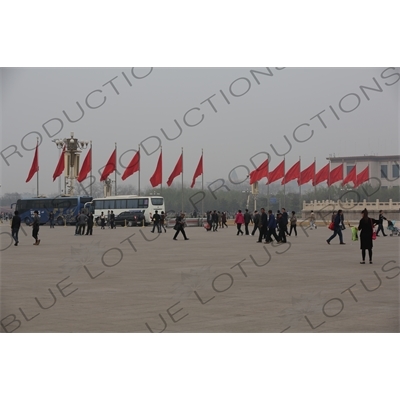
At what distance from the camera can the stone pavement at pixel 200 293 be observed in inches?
330

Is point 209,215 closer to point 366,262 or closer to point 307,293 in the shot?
point 366,262

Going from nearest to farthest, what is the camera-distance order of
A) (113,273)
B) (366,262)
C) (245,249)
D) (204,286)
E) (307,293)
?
1. (307,293)
2. (204,286)
3. (113,273)
4. (366,262)
5. (245,249)

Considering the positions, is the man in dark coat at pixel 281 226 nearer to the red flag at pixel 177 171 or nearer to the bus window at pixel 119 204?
the red flag at pixel 177 171

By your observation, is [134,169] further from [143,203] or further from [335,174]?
[335,174]

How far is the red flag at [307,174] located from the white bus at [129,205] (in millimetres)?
12509

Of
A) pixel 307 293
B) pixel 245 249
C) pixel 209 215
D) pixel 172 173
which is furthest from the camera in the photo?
pixel 172 173

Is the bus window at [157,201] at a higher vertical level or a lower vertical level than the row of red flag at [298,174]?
lower

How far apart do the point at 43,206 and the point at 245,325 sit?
50032mm

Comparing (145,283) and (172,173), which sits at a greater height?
(172,173)

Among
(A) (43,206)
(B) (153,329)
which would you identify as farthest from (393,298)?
(A) (43,206)

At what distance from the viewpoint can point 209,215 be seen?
41.7m

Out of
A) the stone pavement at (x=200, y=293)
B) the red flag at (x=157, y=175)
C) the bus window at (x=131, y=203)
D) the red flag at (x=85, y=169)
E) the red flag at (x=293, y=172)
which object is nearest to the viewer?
the stone pavement at (x=200, y=293)

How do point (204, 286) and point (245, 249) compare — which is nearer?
point (204, 286)

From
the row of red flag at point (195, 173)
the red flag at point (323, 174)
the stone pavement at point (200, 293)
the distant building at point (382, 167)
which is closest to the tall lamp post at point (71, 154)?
the row of red flag at point (195, 173)
